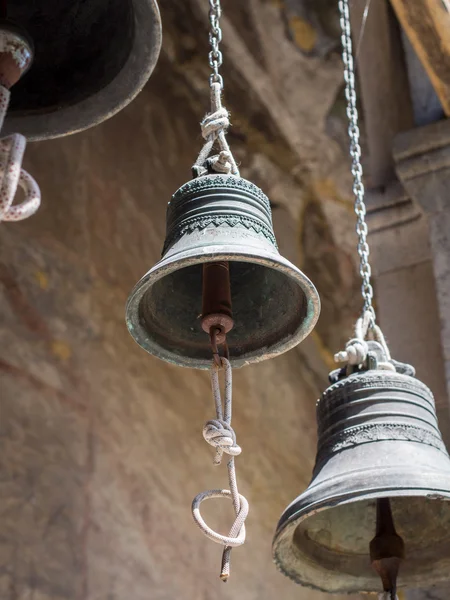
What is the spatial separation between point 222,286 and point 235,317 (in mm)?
169

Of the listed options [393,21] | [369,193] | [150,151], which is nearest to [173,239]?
[369,193]

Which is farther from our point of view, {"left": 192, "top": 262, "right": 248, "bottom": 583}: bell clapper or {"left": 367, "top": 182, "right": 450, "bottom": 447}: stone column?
{"left": 367, "top": 182, "right": 450, "bottom": 447}: stone column

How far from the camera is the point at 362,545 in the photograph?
1.96 metres

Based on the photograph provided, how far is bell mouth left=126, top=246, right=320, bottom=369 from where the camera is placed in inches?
65.9

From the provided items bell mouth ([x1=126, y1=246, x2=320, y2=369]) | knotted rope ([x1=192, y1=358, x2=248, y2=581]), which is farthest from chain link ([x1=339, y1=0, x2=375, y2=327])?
knotted rope ([x1=192, y1=358, x2=248, y2=581])

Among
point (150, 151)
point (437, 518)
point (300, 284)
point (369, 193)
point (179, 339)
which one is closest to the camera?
point (300, 284)

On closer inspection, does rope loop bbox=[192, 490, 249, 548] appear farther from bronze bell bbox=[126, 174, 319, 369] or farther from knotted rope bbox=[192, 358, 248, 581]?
bronze bell bbox=[126, 174, 319, 369]

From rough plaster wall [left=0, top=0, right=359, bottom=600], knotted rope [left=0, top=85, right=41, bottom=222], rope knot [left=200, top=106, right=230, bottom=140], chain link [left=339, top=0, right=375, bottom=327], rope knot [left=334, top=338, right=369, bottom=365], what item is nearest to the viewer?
knotted rope [left=0, top=85, right=41, bottom=222]

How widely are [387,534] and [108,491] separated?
180 cm

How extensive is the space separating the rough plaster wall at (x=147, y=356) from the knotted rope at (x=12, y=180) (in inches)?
75.5

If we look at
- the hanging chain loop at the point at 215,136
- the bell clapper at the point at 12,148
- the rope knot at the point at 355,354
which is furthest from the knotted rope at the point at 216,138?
the rope knot at the point at 355,354

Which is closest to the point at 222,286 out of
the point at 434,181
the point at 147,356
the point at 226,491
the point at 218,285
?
the point at 218,285

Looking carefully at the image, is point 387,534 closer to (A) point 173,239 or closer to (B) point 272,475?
(A) point 173,239

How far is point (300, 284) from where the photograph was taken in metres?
1.58
